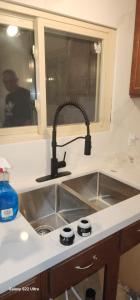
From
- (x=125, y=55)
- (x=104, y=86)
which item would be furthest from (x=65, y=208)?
(x=125, y=55)

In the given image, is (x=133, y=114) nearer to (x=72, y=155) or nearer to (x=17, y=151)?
(x=72, y=155)

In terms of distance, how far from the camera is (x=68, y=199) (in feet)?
4.17

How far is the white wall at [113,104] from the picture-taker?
1307 mm

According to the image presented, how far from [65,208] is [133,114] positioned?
3.68ft

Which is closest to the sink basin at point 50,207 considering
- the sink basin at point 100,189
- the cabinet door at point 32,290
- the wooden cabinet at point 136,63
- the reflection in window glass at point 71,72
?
the sink basin at point 100,189

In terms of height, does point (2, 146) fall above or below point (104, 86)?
below

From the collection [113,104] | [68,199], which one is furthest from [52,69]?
[68,199]

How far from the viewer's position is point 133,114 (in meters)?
1.90

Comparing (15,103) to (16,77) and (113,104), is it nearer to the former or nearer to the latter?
(16,77)

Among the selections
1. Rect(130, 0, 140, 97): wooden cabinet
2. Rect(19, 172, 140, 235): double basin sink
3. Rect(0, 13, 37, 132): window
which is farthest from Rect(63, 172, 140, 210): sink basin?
Rect(130, 0, 140, 97): wooden cabinet

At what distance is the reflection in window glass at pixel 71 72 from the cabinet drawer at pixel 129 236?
2.88 feet

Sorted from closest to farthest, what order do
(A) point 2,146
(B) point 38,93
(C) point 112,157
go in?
(A) point 2,146
(B) point 38,93
(C) point 112,157

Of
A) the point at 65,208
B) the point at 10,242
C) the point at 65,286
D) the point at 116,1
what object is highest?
the point at 116,1

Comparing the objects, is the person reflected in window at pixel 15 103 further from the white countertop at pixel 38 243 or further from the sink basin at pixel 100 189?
the white countertop at pixel 38 243
